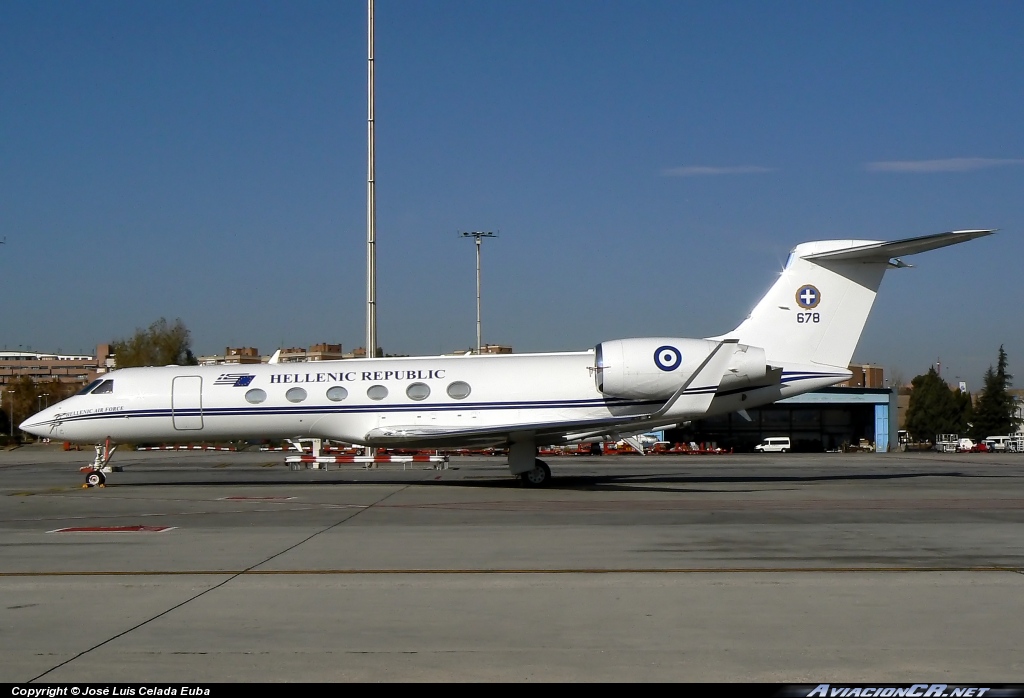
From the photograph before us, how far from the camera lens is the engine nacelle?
19.9 metres

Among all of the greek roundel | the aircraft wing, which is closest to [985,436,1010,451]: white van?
the greek roundel

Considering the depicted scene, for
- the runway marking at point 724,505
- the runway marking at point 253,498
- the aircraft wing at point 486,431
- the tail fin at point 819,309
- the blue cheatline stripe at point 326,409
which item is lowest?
the runway marking at point 253,498

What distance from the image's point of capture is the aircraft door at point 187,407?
21.3 meters

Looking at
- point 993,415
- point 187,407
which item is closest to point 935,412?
point 993,415

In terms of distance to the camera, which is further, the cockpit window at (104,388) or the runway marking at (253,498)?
the cockpit window at (104,388)

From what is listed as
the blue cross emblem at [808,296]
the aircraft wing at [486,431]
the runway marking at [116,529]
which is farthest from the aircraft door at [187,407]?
the blue cross emblem at [808,296]

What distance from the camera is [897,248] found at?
66.8 ft

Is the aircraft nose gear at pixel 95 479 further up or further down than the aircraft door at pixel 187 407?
further down

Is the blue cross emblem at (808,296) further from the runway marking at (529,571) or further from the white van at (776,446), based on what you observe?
the white van at (776,446)

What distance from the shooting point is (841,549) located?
36.3 ft

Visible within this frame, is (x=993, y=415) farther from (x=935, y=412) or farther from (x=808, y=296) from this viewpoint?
(x=808, y=296)

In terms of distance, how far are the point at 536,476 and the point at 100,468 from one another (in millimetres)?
9834

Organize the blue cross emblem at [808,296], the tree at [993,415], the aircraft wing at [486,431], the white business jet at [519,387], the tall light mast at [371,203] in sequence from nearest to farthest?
the aircraft wing at [486,431], the white business jet at [519,387], the blue cross emblem at [808,296], the tall light mast at [371,203], the tree at [993,415]

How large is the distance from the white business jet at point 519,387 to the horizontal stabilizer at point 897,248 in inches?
1.9
